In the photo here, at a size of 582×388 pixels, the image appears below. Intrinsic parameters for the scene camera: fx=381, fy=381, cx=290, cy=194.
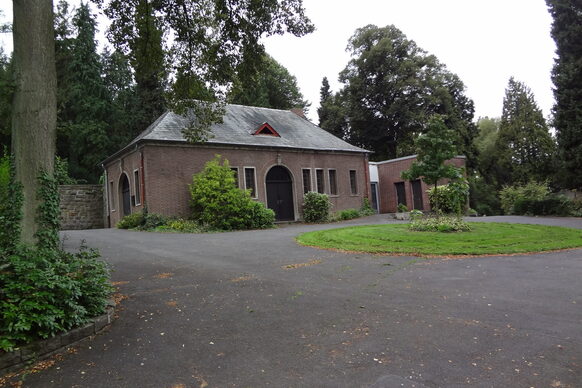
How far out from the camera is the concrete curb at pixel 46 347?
3579mm

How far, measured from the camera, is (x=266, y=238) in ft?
44.6

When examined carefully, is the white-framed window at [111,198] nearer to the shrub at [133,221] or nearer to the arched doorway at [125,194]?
the arched doorway at [125,194]

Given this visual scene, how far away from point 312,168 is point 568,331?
2101cm

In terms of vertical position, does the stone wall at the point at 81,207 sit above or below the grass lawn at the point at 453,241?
above

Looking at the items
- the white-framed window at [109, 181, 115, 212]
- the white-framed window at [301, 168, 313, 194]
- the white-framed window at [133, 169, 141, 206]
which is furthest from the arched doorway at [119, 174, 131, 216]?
the white-framed window at [301, 168, 313, 194]

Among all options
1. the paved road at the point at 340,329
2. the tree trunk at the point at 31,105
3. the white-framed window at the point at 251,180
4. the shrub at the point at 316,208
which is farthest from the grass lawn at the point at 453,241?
the white-framed window at the point at 251,180

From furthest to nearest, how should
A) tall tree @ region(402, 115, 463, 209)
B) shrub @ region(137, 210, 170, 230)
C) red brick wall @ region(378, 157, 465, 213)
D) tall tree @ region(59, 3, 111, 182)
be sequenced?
tall tree @ region(59, 3, 111, 182), red brick wall @ region(378, 157, 465, 213), shrub @ region(137, 210, 170, 230), tall tree @ region(402, 115, 463, 209)

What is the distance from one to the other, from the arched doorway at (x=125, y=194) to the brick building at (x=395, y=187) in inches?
724

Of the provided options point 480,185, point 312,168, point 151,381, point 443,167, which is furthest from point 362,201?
point 151,381

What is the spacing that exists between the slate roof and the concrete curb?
605 inches

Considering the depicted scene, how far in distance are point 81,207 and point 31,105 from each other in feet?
74.8

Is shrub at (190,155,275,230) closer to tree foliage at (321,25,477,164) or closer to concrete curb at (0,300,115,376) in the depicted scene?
concrete curb at (0,300,115,376)

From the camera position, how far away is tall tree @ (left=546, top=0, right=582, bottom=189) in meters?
24.2

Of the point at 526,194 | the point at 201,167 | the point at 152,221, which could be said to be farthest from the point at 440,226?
the point at 526,194
